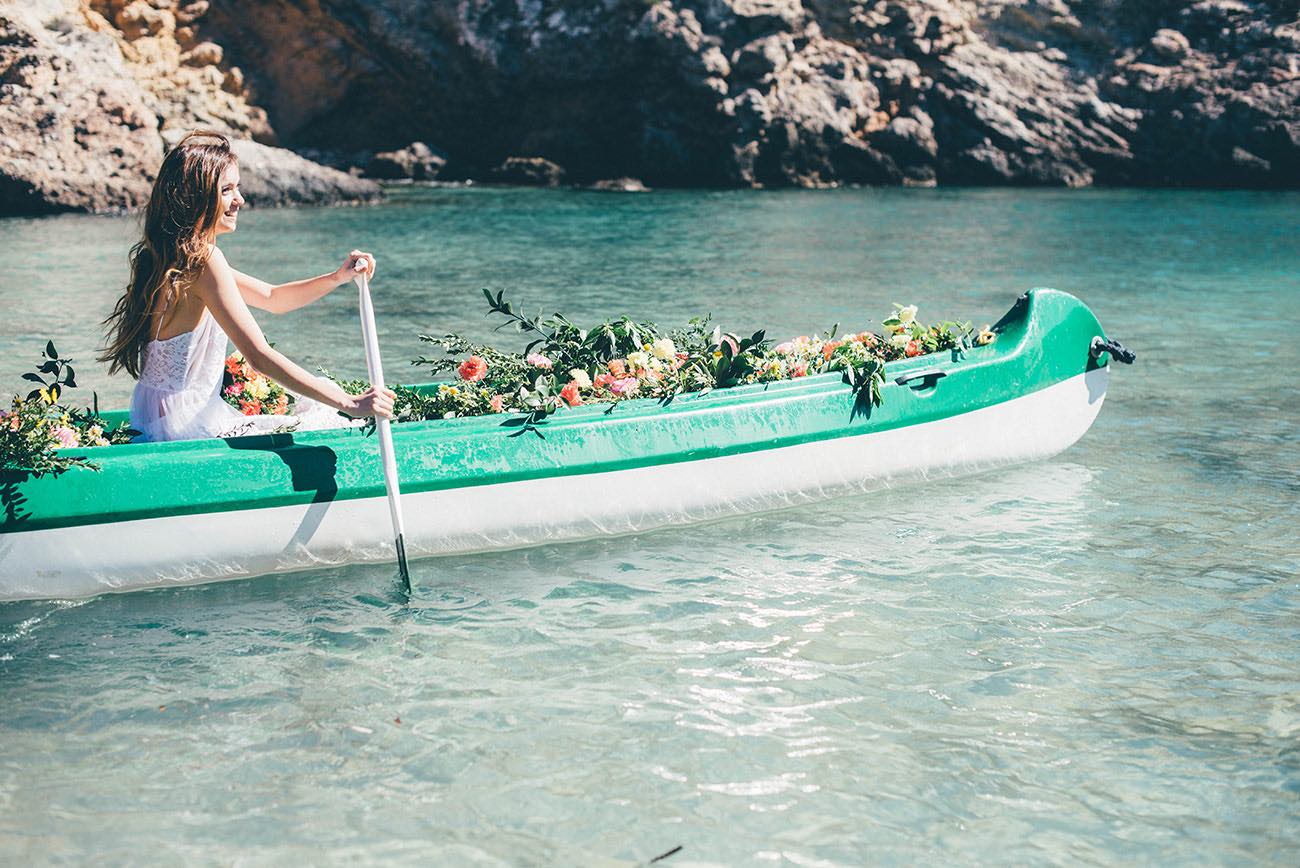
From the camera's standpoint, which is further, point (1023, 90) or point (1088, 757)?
point (1023, 90)

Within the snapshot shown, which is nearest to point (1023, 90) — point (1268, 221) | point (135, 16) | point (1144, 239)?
point (1268, 221)

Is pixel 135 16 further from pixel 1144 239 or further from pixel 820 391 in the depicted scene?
pixel 820 391

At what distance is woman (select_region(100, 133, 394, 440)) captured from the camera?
5.84 metres

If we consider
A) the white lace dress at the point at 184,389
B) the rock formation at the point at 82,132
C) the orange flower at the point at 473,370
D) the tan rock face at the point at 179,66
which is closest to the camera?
the white lace dress at the point at 184,389

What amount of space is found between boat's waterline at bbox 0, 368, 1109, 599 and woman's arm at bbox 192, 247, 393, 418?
1.96ft

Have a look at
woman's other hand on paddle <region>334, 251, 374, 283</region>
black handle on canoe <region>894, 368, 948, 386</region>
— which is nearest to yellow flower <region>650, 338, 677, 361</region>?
black handle on canoe <region>894, 368, 948, 386</region>

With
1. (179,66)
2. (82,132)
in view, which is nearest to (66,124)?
(82,132)

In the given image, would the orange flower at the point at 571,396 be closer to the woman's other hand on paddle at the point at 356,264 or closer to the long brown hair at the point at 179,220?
the woman's other hand on paddle at the point at 356,264

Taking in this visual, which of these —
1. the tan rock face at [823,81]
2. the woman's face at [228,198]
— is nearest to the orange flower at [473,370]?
the woman's face at [228,198]

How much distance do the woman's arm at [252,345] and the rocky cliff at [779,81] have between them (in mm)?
31632

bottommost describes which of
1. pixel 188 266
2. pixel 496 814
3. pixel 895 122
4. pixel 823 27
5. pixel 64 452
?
pixel 496 814

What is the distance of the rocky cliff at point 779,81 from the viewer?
3706cm

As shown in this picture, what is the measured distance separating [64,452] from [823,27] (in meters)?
36.3

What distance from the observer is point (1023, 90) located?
38469 millimetres
